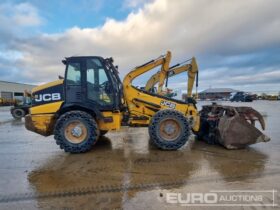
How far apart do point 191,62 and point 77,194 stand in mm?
5638

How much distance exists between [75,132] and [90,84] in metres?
1.30

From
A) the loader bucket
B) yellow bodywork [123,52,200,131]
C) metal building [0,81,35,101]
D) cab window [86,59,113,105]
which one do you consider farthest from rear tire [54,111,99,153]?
metal building [0,81,35,101]

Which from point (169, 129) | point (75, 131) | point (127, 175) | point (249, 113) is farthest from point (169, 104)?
point (127, 175)

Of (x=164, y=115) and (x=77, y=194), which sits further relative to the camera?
(x=164, y=115)

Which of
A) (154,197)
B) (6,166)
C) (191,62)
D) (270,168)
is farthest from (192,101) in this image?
(6,166)

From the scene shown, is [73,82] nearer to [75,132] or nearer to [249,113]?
[75,132]

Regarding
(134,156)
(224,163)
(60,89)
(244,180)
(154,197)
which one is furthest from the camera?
(60,89)

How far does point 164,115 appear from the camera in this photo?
6.49 metres

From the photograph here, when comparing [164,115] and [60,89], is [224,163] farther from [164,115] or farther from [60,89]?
[60,89]

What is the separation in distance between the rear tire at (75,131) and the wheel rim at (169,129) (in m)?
1.73

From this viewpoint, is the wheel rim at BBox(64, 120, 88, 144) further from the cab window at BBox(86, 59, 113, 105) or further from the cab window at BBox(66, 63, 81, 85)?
the cab window at BBox(66, 63, 81, 85)

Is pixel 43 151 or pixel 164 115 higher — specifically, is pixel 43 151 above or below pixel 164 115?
below

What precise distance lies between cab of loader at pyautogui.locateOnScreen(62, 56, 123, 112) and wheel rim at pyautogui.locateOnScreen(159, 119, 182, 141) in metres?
1.35

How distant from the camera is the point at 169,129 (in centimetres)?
655
